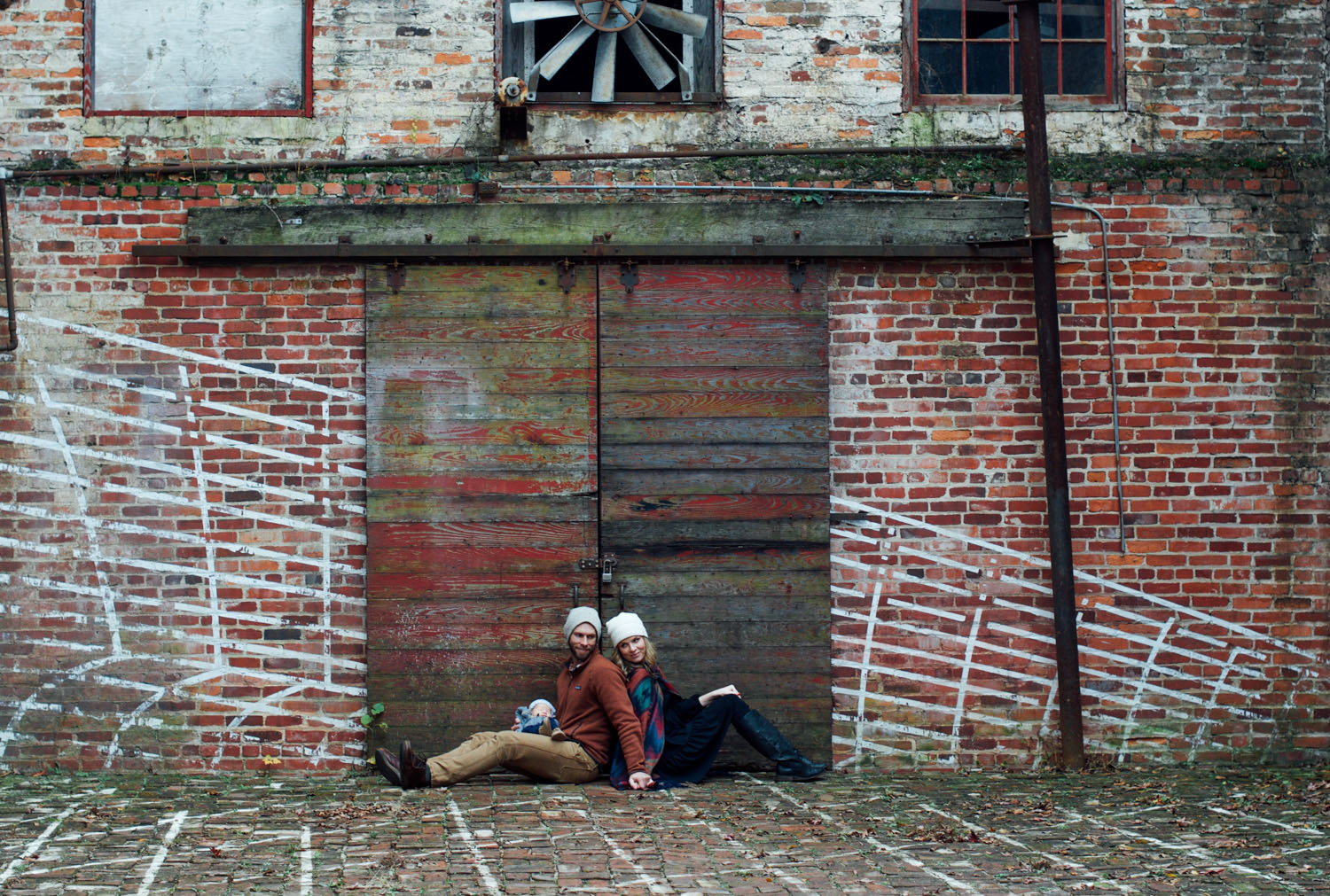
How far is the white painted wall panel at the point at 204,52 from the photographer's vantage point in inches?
297

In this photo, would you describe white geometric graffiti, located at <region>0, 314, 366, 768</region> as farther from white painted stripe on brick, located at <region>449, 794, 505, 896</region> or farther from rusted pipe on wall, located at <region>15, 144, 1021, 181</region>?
white painted stripe on brick, located at <region>449, 794, 505, 896</region>

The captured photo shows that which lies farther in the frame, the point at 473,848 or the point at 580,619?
the point at 580,619

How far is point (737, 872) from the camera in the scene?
527 cm

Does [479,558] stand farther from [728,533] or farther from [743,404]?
[743,404]

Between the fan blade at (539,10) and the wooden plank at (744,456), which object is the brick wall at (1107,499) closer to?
the wooden plank at (744,456)

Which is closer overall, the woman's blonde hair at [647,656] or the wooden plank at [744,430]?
the woman's blonde hair at [647,656]

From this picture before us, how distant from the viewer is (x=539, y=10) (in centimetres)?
758

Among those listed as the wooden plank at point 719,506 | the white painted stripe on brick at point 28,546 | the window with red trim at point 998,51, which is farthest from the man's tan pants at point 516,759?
the window with red trim at point 998,51

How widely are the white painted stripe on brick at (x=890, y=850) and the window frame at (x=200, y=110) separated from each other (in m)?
4.35

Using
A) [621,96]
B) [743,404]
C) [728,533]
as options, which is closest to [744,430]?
[743,404]

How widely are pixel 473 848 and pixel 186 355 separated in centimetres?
332

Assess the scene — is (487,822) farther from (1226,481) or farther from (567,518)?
(1226,481)

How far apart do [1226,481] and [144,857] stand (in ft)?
18.8

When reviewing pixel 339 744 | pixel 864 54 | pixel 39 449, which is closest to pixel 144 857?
pixel 339 744
